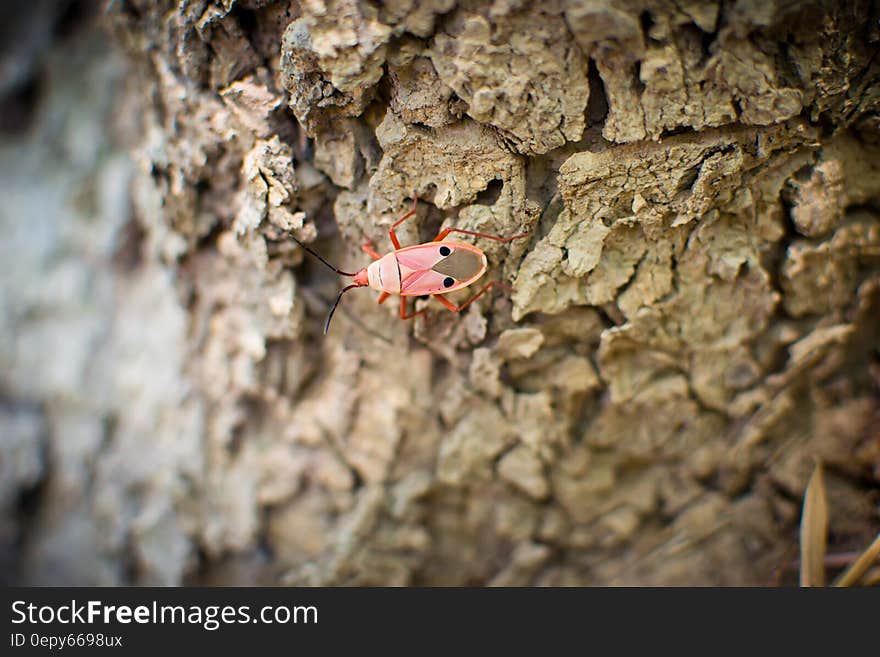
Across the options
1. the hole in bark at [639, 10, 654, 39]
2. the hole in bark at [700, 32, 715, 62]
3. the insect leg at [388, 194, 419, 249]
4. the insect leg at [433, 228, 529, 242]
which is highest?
the hole in bark at [639, 10, 654, 39]

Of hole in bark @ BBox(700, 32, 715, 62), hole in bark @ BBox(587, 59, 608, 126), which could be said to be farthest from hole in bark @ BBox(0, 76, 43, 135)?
hole in bark @ BBox(700, 32, 715, 62)

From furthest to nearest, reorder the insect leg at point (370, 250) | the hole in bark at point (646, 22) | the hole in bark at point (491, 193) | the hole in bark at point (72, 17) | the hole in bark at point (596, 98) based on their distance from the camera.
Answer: the hole in bark at point (72, 17) → the insect leg at point (370, 250) → the hole in bark at point (491, 193) → the hole in bark at point (596, 98) → the hole in bark at point (646, 22)

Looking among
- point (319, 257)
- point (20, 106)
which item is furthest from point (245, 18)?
point (20, 106)

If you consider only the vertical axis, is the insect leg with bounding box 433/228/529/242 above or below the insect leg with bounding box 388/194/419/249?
below

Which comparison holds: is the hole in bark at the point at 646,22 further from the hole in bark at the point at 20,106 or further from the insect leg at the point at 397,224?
the hole in bark at the point at 20,106

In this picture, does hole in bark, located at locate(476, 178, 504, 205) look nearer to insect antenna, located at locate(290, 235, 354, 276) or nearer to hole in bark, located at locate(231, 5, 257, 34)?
insect antenna, located at locate(290, 235, 354, 276)

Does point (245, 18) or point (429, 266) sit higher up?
point (245, 18)

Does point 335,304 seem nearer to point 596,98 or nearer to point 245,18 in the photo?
point 245,18

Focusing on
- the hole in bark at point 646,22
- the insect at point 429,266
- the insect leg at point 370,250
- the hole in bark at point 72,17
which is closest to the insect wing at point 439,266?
the insect at point 429,266
